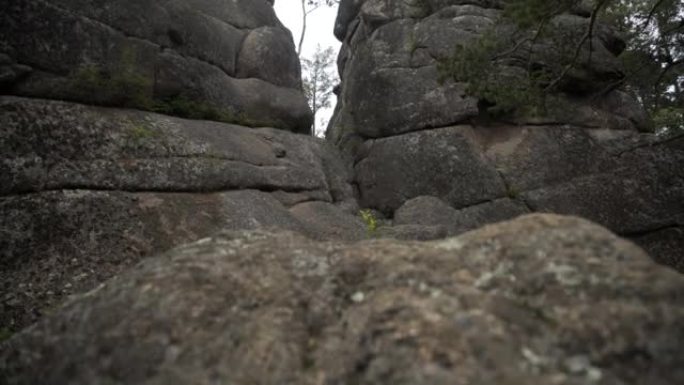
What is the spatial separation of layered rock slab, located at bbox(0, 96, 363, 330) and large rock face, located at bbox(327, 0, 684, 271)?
5.05 m

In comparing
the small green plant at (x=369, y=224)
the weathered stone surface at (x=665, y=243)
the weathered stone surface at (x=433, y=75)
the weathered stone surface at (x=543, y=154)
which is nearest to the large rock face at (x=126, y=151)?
the small green plant at (x=369, y=224)

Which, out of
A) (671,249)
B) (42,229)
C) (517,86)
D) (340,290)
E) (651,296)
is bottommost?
(671,249)

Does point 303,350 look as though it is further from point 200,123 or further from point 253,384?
point 200,123

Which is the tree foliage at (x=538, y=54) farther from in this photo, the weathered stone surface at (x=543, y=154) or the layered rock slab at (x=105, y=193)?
the layered rock slab at (x=105, y=193)

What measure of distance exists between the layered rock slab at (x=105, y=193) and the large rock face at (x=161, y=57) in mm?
769

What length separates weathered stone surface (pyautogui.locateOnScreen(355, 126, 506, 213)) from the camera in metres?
15.5

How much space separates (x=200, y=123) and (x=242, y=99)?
2.91m

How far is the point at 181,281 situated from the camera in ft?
9.18

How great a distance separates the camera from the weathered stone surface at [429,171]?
50.8ft

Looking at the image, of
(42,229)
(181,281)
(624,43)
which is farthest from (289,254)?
(624,43)

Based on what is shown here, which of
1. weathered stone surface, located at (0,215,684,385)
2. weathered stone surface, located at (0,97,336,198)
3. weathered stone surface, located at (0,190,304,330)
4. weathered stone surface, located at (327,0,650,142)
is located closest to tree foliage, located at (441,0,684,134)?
weathered stone surface, located at (327,0,650,142)

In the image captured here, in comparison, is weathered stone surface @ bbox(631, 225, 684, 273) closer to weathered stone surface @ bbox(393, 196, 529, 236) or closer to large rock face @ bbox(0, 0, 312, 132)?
weathered stone surface @ bbox(393, 196, 529, 236)

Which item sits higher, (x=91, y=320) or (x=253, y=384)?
(x=91, y=320)

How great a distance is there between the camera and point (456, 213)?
48.2 feet
